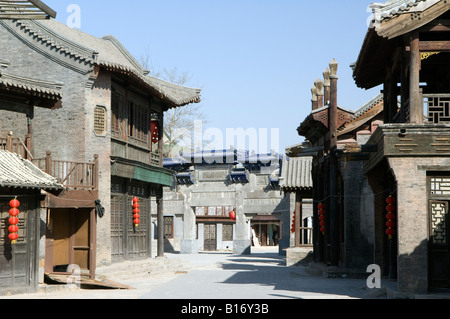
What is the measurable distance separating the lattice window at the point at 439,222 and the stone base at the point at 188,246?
27.2 m

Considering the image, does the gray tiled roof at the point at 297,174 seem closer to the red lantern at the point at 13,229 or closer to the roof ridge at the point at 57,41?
the roof ridge at the point at 57,41

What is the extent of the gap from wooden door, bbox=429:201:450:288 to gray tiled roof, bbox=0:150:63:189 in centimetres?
821

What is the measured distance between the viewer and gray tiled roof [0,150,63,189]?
15.1 m

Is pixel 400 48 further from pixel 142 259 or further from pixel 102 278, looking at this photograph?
pixel 142 259

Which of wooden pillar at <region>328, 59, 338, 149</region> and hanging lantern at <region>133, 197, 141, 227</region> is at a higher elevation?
wooden pillar at <region>328, 59, 338, 149</region>

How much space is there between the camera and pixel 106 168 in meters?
21.4

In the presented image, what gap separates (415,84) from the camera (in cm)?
1428

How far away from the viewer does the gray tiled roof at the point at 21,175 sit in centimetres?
1512

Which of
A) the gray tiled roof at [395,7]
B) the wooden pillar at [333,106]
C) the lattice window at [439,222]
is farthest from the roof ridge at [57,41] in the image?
the lattice window at [439,222]

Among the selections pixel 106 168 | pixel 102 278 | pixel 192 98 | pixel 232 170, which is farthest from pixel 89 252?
pixel 232 170

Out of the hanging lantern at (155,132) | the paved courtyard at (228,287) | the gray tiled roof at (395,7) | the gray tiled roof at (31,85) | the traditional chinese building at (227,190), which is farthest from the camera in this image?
the traditional chinese building at (227,190)

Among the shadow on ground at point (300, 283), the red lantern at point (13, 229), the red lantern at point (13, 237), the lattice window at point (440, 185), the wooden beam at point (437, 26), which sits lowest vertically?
the shadow on ground at point (300, 283)

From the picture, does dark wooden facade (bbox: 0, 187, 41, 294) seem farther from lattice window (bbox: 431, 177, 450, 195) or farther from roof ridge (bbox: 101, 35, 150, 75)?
roof ridge (bbox: 101, 35, 150, 75)

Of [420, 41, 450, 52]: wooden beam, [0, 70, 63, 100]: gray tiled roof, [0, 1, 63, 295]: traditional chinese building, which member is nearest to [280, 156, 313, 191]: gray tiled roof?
[0, 70, 63, 100]: gray tiled roof
